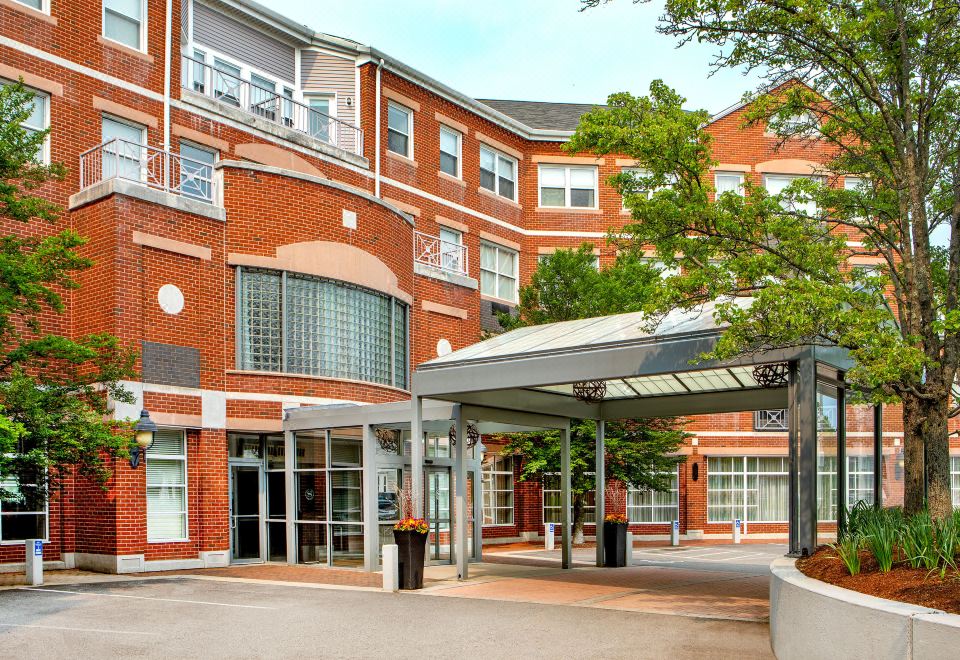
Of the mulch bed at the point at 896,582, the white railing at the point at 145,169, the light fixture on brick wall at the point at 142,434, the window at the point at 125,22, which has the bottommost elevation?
the mulch bed at the point at 896,582

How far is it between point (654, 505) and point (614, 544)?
14082 mm

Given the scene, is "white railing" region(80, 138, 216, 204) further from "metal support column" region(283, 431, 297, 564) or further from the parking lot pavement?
the parking lot pavement

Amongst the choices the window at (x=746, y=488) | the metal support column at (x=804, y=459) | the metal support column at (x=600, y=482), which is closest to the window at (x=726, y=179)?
the window at (x=746, y=488)

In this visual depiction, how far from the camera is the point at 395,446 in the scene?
66.9ft

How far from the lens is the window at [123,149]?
69.9 feet

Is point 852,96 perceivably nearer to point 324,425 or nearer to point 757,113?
point 757,113

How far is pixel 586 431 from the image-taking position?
2859 cm

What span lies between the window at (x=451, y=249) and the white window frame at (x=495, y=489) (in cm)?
609

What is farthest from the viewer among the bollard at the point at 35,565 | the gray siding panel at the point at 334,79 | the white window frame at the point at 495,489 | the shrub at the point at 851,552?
the white window frame at the point at 495,489

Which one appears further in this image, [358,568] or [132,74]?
[132,74]

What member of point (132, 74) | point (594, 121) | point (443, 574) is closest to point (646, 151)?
point (594, 121)

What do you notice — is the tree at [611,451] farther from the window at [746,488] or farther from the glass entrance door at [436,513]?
the glass entrance door at [436,513]

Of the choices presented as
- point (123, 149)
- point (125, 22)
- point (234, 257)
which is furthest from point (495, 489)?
point (125, 22)

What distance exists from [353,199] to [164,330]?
19.1ft
